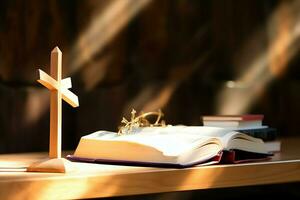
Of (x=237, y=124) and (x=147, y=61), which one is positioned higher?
(x=147, y=61)

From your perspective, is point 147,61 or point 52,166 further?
point 147,61

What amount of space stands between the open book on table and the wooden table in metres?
0.03

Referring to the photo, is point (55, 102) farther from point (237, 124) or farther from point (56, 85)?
point (237, 124)

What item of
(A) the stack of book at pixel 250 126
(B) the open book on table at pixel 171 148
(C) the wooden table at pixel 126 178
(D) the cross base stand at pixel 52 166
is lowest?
(C) the wooden table at pixel 126 178

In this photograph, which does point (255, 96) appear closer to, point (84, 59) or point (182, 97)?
point (182, 97)

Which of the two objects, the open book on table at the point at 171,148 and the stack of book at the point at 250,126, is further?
the stack of book at the point at 250,126

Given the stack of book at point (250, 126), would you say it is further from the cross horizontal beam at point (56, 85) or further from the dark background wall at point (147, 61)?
the cross horizontal beam at point (56, 85)

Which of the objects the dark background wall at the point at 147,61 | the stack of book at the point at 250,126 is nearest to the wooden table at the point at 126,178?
the stack of book at the point at 250,126

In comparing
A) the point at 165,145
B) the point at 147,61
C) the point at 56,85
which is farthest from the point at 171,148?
the point at 147,61

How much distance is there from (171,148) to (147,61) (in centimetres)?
55

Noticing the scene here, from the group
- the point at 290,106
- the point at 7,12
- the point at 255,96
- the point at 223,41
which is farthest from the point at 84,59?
the point at 290,106

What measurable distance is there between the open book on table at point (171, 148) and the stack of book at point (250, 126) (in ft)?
0.34

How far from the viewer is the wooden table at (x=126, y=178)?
917 mm

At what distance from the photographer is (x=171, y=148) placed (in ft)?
3.58
